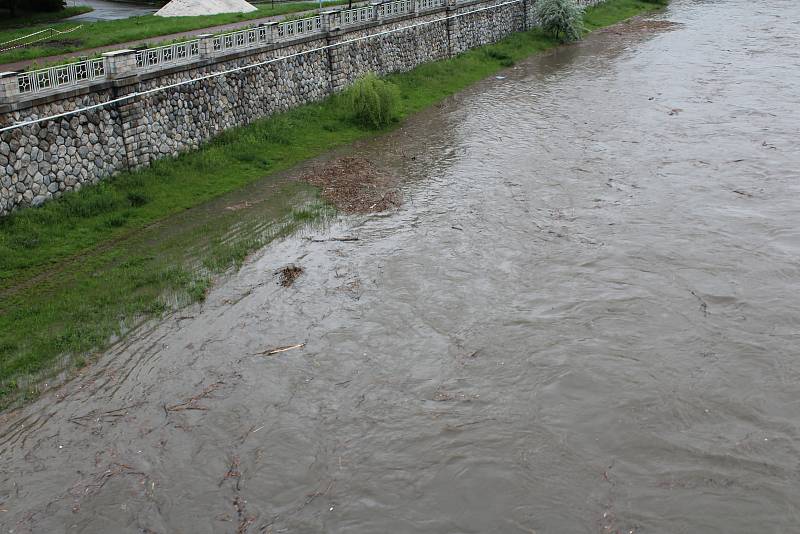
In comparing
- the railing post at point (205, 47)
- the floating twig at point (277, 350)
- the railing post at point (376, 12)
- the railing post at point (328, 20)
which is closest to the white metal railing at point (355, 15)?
the railing post at point (376, 12)

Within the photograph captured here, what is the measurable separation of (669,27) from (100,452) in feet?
149

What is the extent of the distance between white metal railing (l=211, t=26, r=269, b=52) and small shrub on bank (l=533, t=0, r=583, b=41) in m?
22.2

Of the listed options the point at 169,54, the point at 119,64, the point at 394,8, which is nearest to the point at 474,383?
the point at 119,64

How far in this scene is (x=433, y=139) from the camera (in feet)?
89.2

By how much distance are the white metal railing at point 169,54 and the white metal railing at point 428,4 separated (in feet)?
48.1

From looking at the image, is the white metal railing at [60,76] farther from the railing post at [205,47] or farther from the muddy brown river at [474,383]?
the muddy brown river at [474,383]

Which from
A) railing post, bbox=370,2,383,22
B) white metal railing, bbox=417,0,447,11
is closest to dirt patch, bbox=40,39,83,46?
railing post, bbox=370,2,383,22

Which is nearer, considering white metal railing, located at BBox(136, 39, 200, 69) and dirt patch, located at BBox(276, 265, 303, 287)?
dirt patch, located at BBox(276, 265, 303, 287)

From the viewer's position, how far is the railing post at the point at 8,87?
17594 millimetres

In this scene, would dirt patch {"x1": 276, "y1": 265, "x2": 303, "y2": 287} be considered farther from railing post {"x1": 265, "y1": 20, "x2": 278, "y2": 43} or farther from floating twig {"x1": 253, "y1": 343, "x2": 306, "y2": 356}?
railing post {"x1": 265, "y1": 20, "x2": 278, "y2": 43}

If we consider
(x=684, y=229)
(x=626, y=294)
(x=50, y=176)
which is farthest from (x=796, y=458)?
(x=50, y=176)

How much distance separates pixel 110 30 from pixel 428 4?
13648 millimetres

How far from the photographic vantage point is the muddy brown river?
10742mm

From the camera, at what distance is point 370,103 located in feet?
91.6
